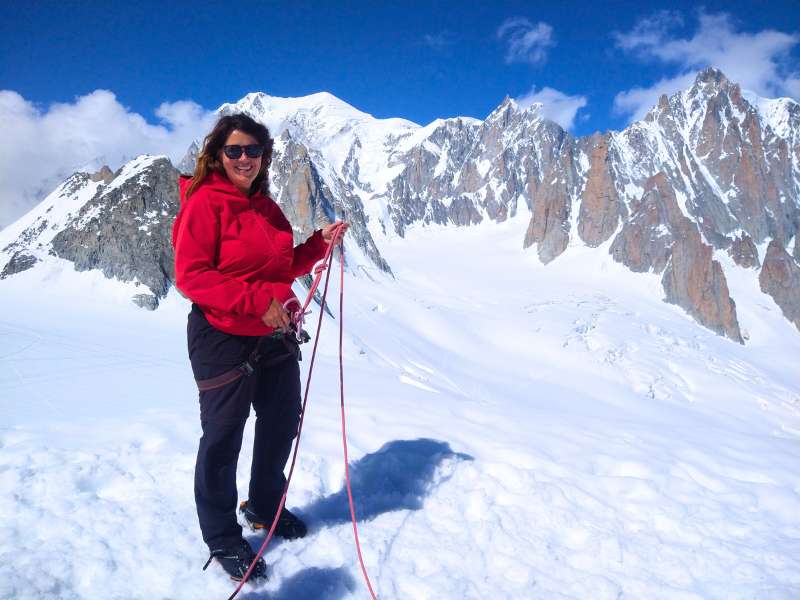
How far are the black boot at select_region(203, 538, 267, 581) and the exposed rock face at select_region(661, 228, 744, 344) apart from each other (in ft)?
267

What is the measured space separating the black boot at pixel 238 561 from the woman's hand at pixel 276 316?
4.56 ft

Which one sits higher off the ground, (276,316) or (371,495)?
(276,316)

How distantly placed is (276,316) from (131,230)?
18.0 metres

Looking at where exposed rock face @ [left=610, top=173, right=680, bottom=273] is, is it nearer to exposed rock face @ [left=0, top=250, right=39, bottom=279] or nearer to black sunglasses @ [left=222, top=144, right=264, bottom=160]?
exposed rock face @ [left=0, top=250, right=39, bottom=279]

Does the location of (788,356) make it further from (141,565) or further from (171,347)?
(141,565)

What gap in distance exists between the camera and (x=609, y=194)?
101 metres

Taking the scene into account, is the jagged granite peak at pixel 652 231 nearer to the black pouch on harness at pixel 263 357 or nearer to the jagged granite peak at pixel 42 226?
the jagged granite peak at pixel 42 226

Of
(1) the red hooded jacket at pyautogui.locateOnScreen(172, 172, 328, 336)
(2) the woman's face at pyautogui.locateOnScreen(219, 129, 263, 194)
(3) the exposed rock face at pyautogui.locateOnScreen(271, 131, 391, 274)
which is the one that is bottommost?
(1) the red hooded jacket at pyautogui.locateOnScreen(172, 172, 328, 336)

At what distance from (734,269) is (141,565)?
383 feet

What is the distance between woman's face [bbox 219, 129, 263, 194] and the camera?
3.12 meters

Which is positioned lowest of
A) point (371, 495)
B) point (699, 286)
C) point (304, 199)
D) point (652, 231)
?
point (371, 495)

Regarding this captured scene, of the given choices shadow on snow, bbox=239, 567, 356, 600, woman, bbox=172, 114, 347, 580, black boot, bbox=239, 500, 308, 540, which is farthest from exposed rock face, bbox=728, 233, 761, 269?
woman, bbox=172, 114, 347, 580

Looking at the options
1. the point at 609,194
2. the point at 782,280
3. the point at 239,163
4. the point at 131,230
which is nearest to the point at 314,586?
the point at 239,163

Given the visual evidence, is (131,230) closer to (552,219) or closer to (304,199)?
(304,199)
